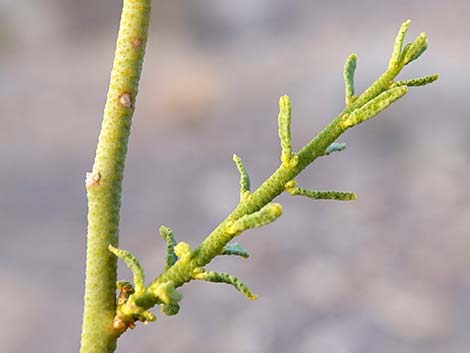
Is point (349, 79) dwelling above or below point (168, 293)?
above

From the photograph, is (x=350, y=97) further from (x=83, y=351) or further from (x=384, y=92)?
(x=83, y=351)

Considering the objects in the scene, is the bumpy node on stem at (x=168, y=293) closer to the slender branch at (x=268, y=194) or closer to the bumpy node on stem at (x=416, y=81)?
the slender branch at (x=268, y=194)

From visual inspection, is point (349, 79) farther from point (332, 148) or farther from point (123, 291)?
point (123, 291)

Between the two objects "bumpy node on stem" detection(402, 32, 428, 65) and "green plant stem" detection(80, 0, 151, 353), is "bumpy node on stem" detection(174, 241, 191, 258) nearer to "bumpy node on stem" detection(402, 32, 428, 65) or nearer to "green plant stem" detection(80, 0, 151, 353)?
"green plant stem" detection(80, 0, 151, 353)

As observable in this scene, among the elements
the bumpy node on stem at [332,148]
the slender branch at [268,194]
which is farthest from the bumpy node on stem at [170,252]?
the bumpy node on stem at [332,148]

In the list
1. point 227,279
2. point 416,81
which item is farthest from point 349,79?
point 227,279

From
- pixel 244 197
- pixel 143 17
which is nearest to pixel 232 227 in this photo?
pixel 244 197
